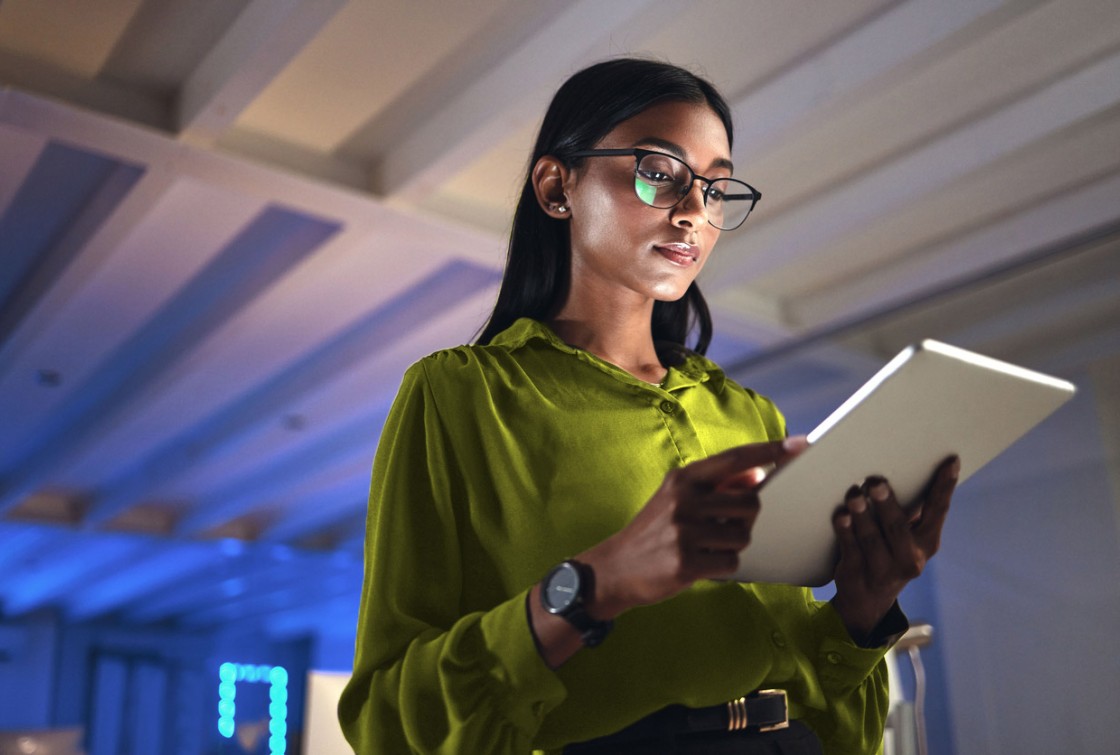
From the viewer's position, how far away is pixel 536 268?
49.9 inches

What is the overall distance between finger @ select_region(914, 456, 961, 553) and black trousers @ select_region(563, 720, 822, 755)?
0.69 ft

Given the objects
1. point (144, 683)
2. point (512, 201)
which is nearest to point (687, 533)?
point (512, 201)

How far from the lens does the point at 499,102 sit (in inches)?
145

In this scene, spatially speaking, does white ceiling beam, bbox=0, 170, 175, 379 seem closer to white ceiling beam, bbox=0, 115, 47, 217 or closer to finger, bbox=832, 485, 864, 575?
white ceiling beam, bbox=0, 115, 47, 217

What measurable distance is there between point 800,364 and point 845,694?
4680mm

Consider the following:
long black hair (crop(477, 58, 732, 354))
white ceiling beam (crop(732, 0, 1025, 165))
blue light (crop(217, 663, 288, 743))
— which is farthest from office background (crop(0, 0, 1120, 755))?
blue light (crop(217, 663, 288, 743))

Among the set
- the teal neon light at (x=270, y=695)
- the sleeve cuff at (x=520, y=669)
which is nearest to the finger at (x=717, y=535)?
the sleeve cuff at (x=520, y=669)

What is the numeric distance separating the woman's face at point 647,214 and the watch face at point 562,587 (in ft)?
1.32

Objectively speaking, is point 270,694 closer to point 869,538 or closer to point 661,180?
point 661,180

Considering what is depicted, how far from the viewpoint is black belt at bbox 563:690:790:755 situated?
910 mm

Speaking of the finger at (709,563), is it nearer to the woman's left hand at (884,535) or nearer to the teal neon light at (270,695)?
the woman's left hand at (884,535)

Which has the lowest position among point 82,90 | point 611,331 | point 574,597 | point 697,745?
point 697,745

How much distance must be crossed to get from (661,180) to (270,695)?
14.7 metres

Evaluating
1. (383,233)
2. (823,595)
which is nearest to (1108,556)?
(823,595)
